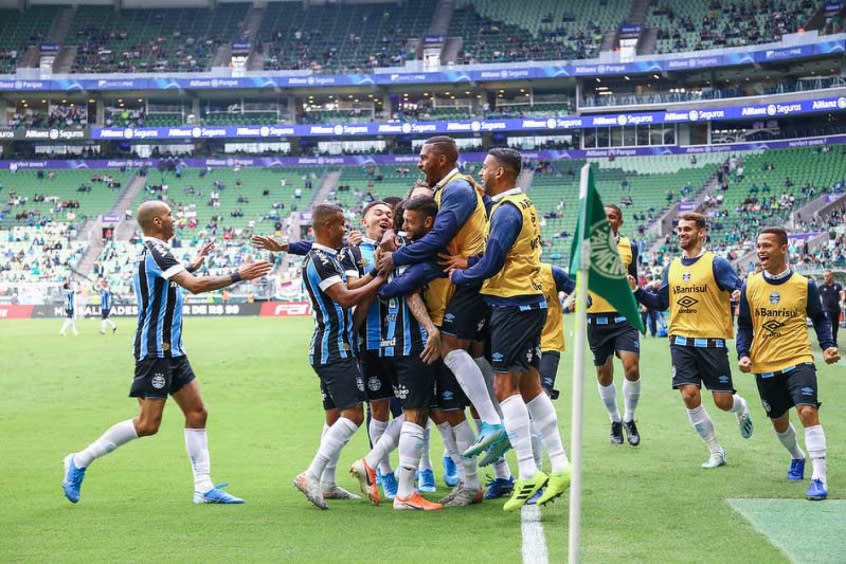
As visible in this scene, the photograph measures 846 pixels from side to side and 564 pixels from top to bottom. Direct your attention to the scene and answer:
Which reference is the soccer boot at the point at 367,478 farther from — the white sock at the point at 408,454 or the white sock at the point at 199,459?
the white sock at the point at 199,459

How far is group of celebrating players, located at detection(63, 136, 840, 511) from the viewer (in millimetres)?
7551

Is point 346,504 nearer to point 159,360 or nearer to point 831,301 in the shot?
point 159,360

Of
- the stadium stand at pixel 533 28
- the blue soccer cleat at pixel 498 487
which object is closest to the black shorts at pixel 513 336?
the blue soccer cleat at pixel 498 487

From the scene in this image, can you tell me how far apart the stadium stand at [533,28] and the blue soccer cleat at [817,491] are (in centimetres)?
6240

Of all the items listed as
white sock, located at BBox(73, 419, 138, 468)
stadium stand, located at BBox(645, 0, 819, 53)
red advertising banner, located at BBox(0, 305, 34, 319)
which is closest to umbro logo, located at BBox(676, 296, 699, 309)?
white sock, located at BBox(73, 419, 138, 468)

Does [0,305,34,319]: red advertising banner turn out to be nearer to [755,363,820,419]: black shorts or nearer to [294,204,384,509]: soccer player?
[294,204,384,509]: soccer player

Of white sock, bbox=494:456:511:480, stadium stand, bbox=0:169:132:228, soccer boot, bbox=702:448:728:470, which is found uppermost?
stadium stand, bbox=0:169:132:228

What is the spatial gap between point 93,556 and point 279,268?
53313 mm

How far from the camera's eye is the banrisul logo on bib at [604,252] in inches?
199

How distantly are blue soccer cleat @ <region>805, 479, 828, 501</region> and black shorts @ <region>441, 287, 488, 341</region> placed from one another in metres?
2.94

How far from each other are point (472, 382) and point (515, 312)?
25.1 inches

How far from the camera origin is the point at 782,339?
345 inches

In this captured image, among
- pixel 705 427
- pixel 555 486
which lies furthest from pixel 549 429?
pixel 705 427

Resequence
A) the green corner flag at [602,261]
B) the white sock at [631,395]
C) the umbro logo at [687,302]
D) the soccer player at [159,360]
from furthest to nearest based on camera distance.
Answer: the white sock at [631,395] < the umbro logo at [687,302] < the soccer player at [159,360] < the green corner flag at [602,261]
